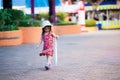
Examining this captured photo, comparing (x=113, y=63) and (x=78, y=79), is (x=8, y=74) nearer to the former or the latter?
(x=78, y=79)

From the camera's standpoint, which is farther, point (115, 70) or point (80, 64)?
point (80, 64)

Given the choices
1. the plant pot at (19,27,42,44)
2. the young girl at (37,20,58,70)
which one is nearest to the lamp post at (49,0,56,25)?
the plant pot at (19,27,42,44)

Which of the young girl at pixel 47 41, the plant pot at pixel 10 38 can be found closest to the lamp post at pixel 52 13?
the plant pot at pixel 10 38

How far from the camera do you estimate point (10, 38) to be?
69.2 feet

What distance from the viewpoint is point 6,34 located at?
68.7 ft

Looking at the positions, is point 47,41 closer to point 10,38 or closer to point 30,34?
point 10,38

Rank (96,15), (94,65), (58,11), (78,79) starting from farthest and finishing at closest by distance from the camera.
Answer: (96,15) < (58,11) < (94,65) < (78,79)

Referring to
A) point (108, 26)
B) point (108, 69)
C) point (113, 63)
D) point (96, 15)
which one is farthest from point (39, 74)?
point (96, 15)

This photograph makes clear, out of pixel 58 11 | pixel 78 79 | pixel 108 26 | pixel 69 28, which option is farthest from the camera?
pixel 108 26

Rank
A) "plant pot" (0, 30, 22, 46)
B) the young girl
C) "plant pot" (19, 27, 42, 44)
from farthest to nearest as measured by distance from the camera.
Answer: "plant pot" (19, 27, 42, 44), "plant pot" (0, 30, 22, 46), the young girl

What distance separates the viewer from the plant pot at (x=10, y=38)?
20.8m

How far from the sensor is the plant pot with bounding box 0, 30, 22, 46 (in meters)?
20.8

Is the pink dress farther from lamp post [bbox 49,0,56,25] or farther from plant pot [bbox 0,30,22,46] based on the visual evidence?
lamp post [bbox 49,0,56,25]

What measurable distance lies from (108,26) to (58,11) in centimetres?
925
